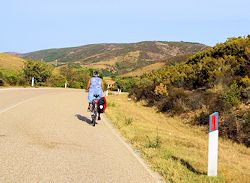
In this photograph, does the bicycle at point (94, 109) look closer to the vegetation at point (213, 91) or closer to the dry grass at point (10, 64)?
the vegetation at point (213, 91)

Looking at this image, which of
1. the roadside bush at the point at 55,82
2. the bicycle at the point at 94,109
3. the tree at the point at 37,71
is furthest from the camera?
the roadside bush at the point at 55,82

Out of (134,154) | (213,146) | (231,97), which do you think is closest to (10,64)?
(231,97)

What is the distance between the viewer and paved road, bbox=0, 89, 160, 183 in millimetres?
7258

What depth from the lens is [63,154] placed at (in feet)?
29.7

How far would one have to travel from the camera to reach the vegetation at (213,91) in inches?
727

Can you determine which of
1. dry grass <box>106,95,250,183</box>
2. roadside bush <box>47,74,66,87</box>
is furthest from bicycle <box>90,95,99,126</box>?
roadside bush <box>47,74,66,87</box>

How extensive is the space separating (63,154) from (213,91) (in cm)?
1460

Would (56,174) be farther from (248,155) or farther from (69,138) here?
(248,155)

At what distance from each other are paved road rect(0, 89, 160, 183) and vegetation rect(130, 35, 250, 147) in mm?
6645

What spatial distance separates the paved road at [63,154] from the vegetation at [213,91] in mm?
6645

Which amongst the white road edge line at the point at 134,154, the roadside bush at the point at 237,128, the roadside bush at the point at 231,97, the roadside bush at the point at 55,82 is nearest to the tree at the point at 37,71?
the roadside bush at the point at 55,82

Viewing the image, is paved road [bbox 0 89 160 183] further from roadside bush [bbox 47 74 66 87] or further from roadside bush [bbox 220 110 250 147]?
roadside bush [bbox 47 74 66 87]

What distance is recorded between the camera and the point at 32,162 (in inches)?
315

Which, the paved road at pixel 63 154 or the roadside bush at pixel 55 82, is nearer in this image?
the paved road at pixel 63 154
